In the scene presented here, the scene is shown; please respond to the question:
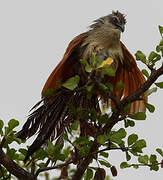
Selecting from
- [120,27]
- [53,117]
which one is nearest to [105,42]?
[120,27]

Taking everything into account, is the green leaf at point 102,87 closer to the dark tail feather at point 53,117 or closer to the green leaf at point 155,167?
the dark tail feather at point 53,117

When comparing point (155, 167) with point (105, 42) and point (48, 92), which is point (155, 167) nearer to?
point (48, 92)

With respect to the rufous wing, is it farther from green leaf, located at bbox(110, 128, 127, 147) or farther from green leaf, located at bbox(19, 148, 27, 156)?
green leaf, located at bbox(110, 128, 127, 147)

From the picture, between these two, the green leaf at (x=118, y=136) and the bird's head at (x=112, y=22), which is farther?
the bird's head at (x=112, y=22)

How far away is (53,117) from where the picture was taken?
2.09 m

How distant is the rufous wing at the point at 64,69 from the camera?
2.03m

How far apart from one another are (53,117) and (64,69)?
34 centimetres

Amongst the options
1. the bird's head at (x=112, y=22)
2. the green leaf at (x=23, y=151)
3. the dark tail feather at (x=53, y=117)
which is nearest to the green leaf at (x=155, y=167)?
the dark tail feather at (x=53, y=117)

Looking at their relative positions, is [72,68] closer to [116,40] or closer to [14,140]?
[116,40]

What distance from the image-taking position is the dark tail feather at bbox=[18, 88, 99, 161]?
78.6 inches

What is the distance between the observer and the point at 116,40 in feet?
7.60

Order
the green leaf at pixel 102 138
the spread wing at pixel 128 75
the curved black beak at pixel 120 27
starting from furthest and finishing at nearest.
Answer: the curved black beak at pixel 120 27 < the spread wing at pixel 128 75 < the green leaf at pixel 102 138

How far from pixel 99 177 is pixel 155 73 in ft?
2.08

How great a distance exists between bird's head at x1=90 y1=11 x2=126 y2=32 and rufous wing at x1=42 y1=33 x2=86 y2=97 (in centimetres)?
24
